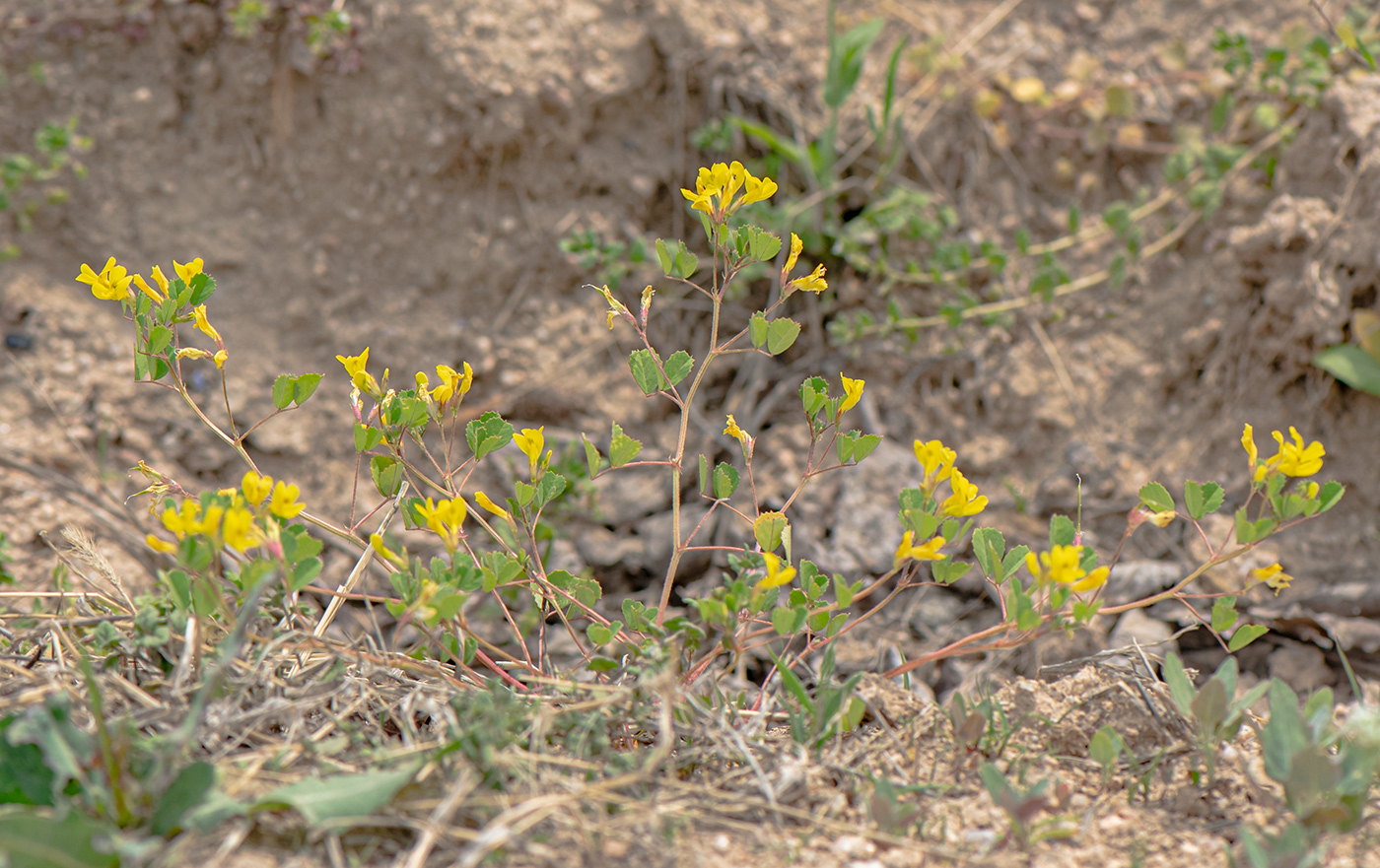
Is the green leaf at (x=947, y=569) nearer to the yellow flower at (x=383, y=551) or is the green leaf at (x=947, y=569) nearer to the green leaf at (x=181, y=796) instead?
the yellow flower at (x=383, y=551)

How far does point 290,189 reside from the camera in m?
3.40

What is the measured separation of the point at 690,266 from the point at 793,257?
19cm

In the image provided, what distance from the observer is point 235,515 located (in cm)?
122

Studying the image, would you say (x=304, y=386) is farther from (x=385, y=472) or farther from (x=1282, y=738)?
(x=1282, y=738)

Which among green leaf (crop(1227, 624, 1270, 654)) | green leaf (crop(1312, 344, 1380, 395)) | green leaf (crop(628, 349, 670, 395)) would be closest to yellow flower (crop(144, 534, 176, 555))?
green leaf (crop(628, 349, 670, 395))

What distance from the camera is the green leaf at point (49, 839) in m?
1.03

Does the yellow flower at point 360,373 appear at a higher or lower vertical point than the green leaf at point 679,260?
lower

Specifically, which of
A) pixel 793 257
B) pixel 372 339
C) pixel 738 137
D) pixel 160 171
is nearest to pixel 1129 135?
pixel 738 137

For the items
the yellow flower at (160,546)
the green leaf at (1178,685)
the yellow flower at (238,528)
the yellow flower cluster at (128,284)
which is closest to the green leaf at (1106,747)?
the green leaf at (1178,685)

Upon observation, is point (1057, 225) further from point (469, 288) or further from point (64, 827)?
point (64, 827)

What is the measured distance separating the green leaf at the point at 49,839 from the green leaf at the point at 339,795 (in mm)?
172

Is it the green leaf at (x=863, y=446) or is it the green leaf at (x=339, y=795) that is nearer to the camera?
the green leaf at (x=339, y=795)

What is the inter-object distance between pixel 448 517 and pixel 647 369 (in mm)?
429

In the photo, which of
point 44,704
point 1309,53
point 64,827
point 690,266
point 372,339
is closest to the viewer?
point 64,827
